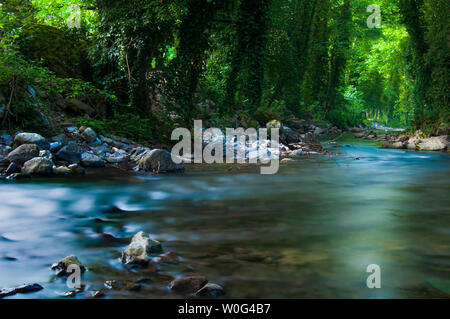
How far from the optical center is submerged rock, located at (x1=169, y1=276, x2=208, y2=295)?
8.65 feet

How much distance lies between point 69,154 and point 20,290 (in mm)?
5989

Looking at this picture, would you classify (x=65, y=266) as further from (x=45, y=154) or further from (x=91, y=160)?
(x=91, y=160)

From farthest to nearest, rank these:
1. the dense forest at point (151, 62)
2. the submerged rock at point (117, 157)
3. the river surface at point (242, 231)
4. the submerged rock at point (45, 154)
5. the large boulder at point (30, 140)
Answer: the dense forest at point (151, 62) < the submerged rock at point (117, 157) < the large boulder at point (30, 140) < the submerged rock at point (45, 154) < the river surface at point (242, 231)

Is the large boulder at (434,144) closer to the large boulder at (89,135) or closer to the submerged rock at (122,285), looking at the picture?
the large boulder at (89,135)

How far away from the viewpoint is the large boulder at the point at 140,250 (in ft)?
10.1

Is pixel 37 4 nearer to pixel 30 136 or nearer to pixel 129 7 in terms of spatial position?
pixel 129 7

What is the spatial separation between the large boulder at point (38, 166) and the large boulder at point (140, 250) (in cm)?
464

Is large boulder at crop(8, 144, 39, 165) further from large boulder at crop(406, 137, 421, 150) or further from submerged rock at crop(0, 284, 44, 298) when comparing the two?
large boulder at crop(406, 137, 421, 150)

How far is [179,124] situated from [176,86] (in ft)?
3.94

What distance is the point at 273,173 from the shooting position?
28.5 ft

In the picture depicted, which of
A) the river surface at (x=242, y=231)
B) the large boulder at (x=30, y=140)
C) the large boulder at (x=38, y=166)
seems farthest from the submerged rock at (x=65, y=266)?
the large boulder at (x=30, y=140)

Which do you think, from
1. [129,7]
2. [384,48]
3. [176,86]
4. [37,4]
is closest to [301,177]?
[176,86]

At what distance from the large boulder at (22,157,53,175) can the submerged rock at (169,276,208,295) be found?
5.46 metres

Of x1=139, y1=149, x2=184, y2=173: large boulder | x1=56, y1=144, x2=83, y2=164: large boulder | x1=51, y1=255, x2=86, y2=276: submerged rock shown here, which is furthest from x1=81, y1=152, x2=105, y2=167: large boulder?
x1=51, y1=255, x2=86, y2=276: submerged rock
